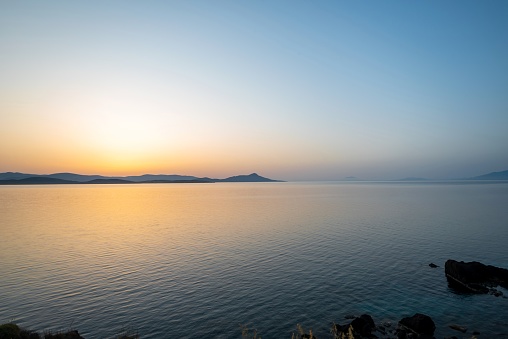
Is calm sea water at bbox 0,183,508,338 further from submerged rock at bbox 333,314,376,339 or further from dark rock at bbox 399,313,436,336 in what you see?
submerged rock at bbox 333,314,376,339

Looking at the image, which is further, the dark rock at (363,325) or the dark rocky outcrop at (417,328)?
the dark rock at (363,325)

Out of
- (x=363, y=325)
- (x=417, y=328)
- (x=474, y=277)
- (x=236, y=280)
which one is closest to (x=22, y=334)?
(x=236, y=280)

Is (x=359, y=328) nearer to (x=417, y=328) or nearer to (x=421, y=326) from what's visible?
(x=417, y=328)

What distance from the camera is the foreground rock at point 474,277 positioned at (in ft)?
118

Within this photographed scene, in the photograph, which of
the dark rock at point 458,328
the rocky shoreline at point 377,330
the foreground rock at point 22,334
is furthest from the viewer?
the dark rock at point 458,328

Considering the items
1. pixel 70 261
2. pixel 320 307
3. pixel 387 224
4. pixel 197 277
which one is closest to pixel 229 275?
pixel 197 277

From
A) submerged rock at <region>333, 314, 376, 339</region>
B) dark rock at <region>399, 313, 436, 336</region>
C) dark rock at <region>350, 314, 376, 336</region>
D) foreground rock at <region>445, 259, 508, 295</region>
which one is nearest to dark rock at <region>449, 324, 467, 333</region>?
dark rock at <region>399, 313, 436, 336</region>

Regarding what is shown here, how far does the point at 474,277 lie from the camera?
3738 centimetres

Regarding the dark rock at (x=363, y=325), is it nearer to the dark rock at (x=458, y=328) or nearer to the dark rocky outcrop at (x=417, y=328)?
the dark rocky outcrop at (x=417, y=328)

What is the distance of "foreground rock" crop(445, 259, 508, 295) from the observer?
35844 millimetres

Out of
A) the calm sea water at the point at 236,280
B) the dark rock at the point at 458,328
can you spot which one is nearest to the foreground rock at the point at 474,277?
the calm sea water at the point at 236,280

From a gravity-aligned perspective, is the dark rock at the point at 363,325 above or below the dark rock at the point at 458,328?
above

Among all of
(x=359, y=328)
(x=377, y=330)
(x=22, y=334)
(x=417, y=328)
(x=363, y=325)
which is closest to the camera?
(x=22, y=334)

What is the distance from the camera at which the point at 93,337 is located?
77.8 feet
